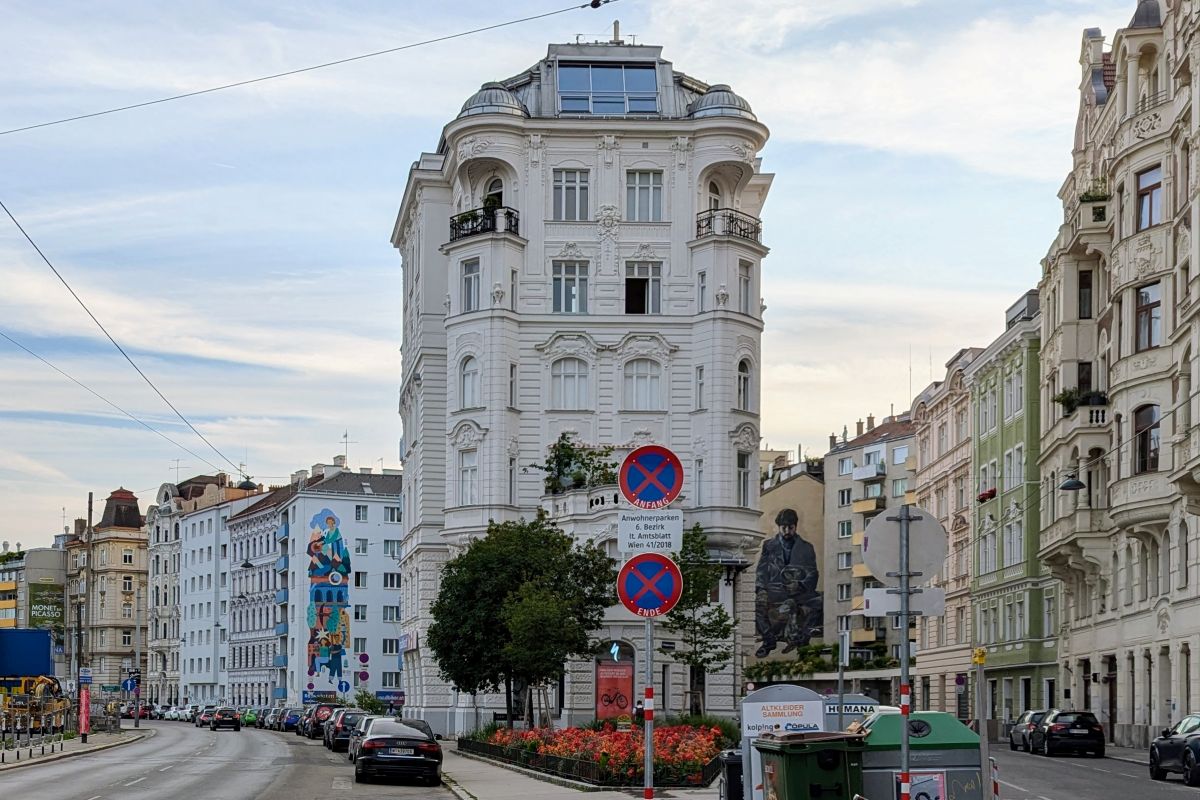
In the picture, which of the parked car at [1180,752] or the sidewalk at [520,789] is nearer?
the sidewalk at [520,789]

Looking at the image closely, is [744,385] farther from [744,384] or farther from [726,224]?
[726,224]

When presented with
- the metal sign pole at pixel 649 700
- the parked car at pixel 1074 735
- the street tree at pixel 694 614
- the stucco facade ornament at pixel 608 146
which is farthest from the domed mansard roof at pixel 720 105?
the metal sign pole at pixel 649 700

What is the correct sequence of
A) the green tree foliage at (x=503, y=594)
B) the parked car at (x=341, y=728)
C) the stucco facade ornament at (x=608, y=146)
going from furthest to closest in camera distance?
the stucco facade ornament at (x=608, y=146)
the parked car at (x=341, y=728)
the green tree foliage at (x=503, y=594)

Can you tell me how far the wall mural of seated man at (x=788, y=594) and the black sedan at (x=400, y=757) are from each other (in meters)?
83.9

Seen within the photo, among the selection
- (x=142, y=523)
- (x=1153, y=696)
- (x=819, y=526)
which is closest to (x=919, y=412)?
(x=819, y=526)

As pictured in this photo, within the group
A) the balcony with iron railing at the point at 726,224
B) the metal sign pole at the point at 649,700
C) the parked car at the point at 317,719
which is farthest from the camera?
the parked car at the point at 317,719

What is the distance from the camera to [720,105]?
71.0 m

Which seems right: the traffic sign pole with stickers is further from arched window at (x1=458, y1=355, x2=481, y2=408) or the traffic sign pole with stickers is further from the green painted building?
the green painted building

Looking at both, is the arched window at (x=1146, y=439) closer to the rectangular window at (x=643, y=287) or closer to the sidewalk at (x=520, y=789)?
the sidewalk at (x=520, y=789)

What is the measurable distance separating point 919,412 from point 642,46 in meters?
32.4

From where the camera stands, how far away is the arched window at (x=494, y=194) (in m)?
71.4

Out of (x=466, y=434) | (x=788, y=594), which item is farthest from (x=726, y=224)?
(x=788, y=594)

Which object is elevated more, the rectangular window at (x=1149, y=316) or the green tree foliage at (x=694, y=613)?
the rectangular window at (x=1149, y=316)

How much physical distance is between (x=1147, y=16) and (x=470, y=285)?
28.2 m
